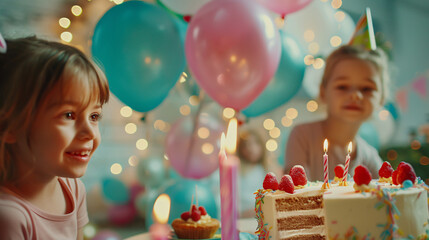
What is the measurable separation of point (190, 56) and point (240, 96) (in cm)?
36

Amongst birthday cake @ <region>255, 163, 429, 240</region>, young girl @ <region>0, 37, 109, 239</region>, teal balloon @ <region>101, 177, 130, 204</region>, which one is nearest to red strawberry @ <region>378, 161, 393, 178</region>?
birthday cake @ <region>255, 163, 429, 240</region>

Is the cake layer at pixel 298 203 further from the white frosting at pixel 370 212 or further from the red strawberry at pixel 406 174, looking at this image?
the red strawberry at pixel 406 174

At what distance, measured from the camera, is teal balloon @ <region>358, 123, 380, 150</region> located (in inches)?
123

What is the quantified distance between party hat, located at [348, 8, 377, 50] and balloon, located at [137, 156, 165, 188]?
2567 millimetres

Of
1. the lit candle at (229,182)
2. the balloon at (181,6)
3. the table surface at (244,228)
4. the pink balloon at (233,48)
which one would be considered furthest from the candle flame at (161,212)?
the balloon at (181,6)

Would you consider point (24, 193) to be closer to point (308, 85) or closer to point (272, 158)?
point (308, 85)

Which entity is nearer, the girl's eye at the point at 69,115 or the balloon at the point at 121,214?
the girl's eye at the point at 69,115

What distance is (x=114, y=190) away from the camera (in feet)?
14.4

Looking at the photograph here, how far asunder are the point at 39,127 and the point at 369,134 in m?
2.66

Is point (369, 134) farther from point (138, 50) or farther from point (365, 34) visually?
point (138, 50)

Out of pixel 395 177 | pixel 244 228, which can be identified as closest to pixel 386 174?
pixel 395 177

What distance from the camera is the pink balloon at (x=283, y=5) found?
254 centimetres

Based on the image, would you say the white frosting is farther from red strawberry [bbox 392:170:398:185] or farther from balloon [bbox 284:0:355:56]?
balloon [bbox 284:0:355:56]

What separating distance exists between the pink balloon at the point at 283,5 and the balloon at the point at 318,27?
0.45 m
